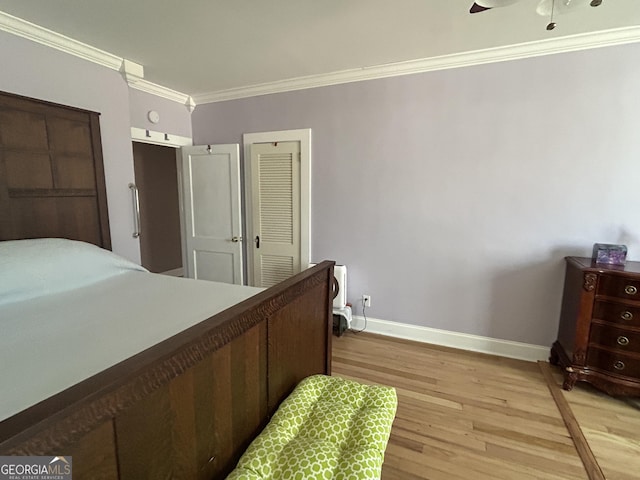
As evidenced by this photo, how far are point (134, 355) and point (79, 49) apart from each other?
275cm

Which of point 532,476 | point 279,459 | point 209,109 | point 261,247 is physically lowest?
point 532,476

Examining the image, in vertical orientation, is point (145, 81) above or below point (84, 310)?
above

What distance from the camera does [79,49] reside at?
245 centimetres

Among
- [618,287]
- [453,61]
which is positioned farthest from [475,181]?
[618,287]

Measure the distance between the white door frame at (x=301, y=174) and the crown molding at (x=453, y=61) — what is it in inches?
17.7

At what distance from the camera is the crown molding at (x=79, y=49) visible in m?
2.12

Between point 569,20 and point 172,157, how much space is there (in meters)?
5.15

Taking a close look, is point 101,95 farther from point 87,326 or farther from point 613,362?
point 613,362

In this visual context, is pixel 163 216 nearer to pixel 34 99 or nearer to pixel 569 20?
pixel 34 99

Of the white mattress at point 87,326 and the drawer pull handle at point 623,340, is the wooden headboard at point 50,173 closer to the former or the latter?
the white mattress at point 87,326

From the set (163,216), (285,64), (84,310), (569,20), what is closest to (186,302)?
(84,310)

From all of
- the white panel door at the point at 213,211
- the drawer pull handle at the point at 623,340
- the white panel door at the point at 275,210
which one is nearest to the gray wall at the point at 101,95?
the white panel door at the point at 213,211

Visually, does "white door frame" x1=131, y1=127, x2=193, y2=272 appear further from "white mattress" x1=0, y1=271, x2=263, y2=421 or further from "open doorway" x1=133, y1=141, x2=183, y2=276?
"white mattress" x1=0, y1=271, x2=263, y2=421

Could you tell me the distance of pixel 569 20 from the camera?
6.84ft
